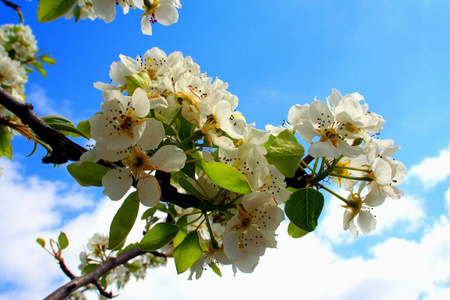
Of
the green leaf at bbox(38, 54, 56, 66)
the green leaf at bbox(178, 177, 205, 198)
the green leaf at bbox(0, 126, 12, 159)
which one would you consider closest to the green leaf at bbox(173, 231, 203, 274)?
the green leaf at bbox(178, 177, 205, 198)

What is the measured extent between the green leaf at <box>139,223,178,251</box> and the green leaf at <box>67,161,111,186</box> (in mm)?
283

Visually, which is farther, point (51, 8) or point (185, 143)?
point (51, 8)

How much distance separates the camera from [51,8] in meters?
1.40

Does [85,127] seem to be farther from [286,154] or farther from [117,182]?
[286,154]

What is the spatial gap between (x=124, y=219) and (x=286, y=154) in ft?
1.83

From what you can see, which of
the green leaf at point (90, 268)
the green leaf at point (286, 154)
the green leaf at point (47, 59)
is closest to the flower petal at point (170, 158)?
the green leaf at point (286, 154)

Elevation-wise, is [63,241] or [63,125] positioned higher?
[63,241]

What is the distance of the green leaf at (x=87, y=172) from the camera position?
1.05 m

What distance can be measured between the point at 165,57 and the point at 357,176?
36.2 inches

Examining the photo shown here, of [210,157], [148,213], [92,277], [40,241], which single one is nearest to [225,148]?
[210,157]

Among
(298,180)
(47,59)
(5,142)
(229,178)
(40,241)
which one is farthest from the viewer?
(47,59)

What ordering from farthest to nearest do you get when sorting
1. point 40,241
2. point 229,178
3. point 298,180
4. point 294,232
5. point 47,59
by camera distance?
point 47,59, point 40,241, point 294,232, point 298,180, point 229,178

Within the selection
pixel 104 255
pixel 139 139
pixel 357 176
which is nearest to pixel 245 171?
pixel 139 139

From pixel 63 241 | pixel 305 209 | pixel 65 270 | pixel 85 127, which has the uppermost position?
pixel 63 241
